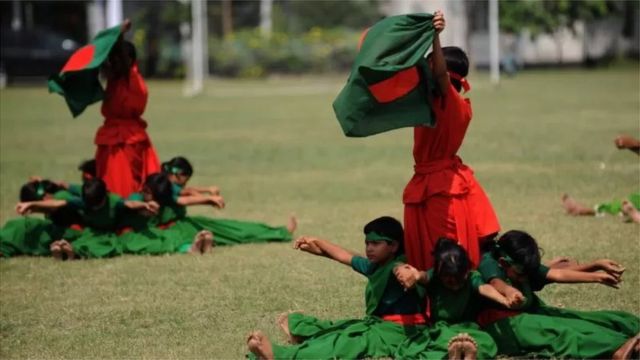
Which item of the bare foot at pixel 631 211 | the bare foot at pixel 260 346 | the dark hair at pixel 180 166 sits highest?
the dark hair at pixel 180 166

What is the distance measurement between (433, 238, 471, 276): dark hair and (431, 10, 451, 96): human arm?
896 millimetres

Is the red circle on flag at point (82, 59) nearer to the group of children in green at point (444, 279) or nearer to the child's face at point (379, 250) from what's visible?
the group of children in green at point (444, 279)

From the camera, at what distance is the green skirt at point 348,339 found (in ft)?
20.5

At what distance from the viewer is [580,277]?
6281 mm

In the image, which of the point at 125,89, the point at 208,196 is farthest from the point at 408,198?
the point at 125,89

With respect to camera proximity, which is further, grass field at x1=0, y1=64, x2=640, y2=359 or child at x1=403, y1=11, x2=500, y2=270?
grass field at x1=0, y1=64, x2=640, y2=359

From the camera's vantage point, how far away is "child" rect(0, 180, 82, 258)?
1015 cm

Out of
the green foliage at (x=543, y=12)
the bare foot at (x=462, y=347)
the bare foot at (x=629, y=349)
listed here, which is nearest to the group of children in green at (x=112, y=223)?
the bare foot at (x=462, y=347)

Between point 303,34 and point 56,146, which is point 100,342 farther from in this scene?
point 303,34

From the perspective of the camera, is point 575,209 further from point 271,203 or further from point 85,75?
point 85,75

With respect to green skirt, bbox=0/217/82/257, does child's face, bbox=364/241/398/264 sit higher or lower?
higher

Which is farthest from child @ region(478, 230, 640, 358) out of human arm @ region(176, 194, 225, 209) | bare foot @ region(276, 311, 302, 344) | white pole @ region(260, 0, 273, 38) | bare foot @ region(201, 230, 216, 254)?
white pole @ region(260, 0, 273, 38)

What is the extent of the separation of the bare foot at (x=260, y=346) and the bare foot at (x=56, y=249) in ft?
13.5

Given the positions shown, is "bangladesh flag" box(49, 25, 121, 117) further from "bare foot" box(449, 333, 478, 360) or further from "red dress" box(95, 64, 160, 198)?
"bare foot" box(449, 333, 478, 360)
